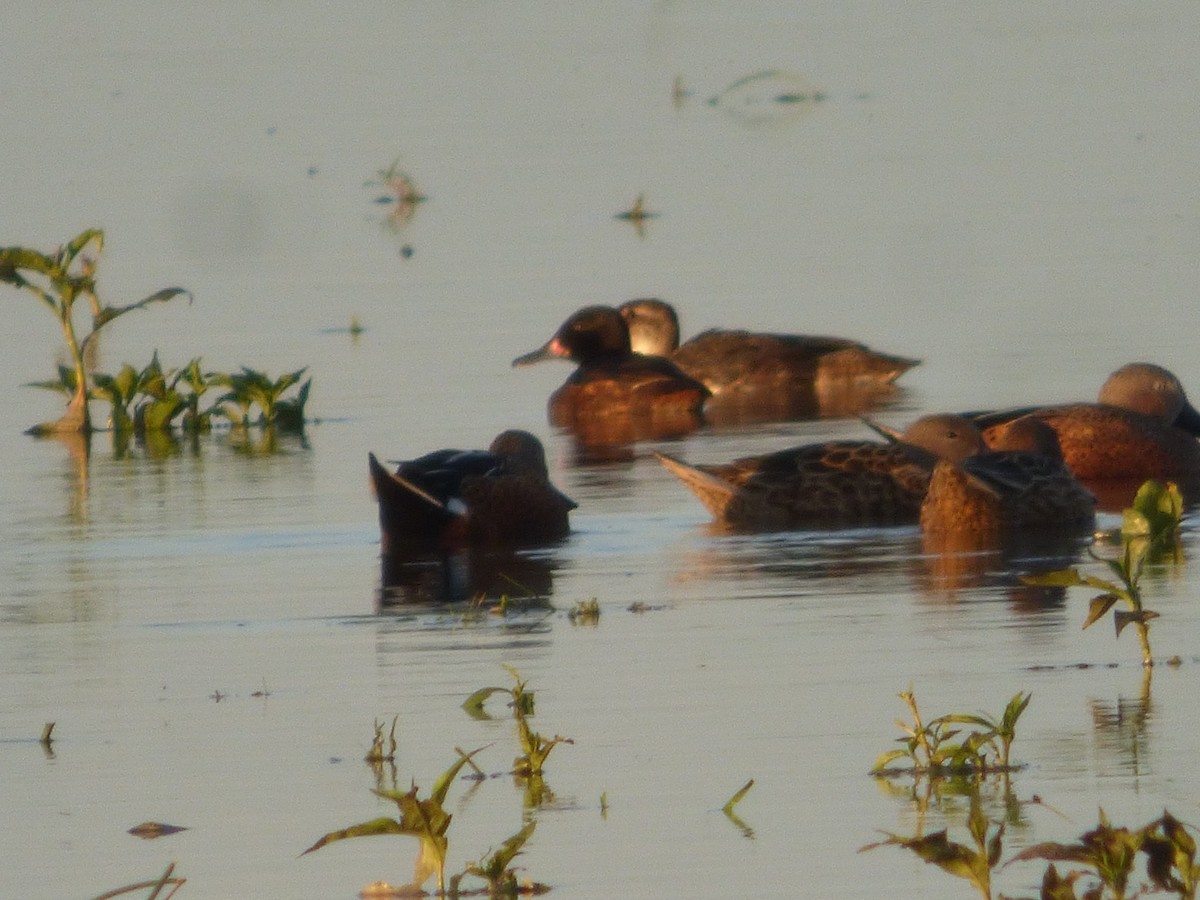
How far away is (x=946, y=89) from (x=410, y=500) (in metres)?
20.8

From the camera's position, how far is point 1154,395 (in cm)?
1507

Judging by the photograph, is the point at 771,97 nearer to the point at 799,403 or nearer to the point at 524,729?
the point at 799,403

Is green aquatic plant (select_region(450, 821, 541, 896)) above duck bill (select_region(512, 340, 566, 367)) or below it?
below

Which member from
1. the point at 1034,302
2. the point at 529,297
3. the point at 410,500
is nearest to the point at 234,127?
the point at 529,297

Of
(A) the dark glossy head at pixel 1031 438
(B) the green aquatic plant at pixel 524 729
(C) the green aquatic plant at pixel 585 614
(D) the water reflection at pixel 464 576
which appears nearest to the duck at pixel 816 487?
(A) the dark glossy head at pixel 1031 438

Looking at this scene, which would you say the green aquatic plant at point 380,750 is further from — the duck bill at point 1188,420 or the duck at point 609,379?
the duck at point 609,379

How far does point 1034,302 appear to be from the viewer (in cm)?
1978

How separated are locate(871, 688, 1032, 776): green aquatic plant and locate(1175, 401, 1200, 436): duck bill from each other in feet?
26.0

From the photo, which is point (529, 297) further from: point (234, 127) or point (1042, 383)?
point (234, 127)

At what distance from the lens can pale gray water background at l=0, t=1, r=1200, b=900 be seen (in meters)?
7.33

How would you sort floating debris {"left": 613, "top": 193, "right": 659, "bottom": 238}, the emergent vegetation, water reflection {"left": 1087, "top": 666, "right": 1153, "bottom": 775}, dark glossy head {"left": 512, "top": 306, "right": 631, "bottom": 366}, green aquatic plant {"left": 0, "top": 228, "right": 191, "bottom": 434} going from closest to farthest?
water reflection {"left": 1087, "top": 666, "right": 1153, "bottom": 775} → green aquatic plant {"left": 0, "top": 228, "right": 191, "bottom": 434} → the emergent vegetation → dark glossy head {"left": 512, "top": 306, "right": 631, "bottom": 366} → floating debris {"left": 613, "top": 193, "right": 659, "bottom": 238}

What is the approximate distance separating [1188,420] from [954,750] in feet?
27.3

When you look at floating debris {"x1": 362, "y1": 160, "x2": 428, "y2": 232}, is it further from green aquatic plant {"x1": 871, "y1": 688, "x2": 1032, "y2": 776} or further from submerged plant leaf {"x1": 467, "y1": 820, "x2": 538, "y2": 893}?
submerged plant leaf {"x1": 467, "y1": 820, "x2": 538, "y2": 893}

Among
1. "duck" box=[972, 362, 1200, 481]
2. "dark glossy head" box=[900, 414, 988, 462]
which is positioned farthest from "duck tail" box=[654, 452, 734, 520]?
"duck" box=[972, 362, 1200, 481]
